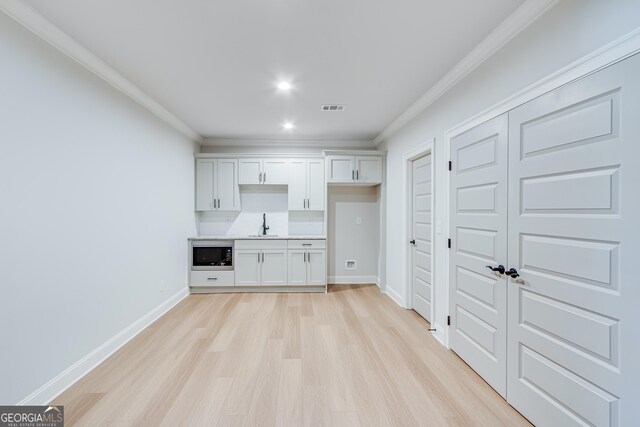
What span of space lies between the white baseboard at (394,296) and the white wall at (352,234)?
60 centimetres

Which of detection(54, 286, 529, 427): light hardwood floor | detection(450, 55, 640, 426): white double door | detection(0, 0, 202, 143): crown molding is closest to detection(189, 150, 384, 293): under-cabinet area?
detection(54, 286, 529, 427): light hardwood floor

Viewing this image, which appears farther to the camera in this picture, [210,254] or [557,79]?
[210,254]

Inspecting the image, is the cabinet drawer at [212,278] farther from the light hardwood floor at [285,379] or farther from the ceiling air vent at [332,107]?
the ceiling air vent at [332,107]

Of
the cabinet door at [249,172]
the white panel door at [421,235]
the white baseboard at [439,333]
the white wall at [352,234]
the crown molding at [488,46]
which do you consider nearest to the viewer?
the crown molding at [488,46]

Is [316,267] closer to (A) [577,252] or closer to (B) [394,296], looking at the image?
(B) [394,296]

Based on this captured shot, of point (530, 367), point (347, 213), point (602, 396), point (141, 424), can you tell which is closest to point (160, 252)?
point (141, 424)

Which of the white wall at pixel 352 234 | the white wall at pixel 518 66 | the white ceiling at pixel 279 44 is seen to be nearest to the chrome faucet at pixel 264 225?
the white wall at pixel 352 234

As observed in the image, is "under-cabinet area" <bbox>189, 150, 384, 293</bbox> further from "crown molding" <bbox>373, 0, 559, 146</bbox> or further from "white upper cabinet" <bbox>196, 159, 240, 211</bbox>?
"crown molding" <bbox>373, 0, 559, 146</bbox>

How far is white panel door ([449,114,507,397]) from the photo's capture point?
1.97 m

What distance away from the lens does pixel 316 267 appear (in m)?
4.52

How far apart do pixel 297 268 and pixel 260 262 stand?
0.62m

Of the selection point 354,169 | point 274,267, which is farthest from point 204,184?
point 354,169

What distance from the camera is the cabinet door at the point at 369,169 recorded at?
4.64 metres

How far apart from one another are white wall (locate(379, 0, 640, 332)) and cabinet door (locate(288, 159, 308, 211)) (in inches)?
67.2
